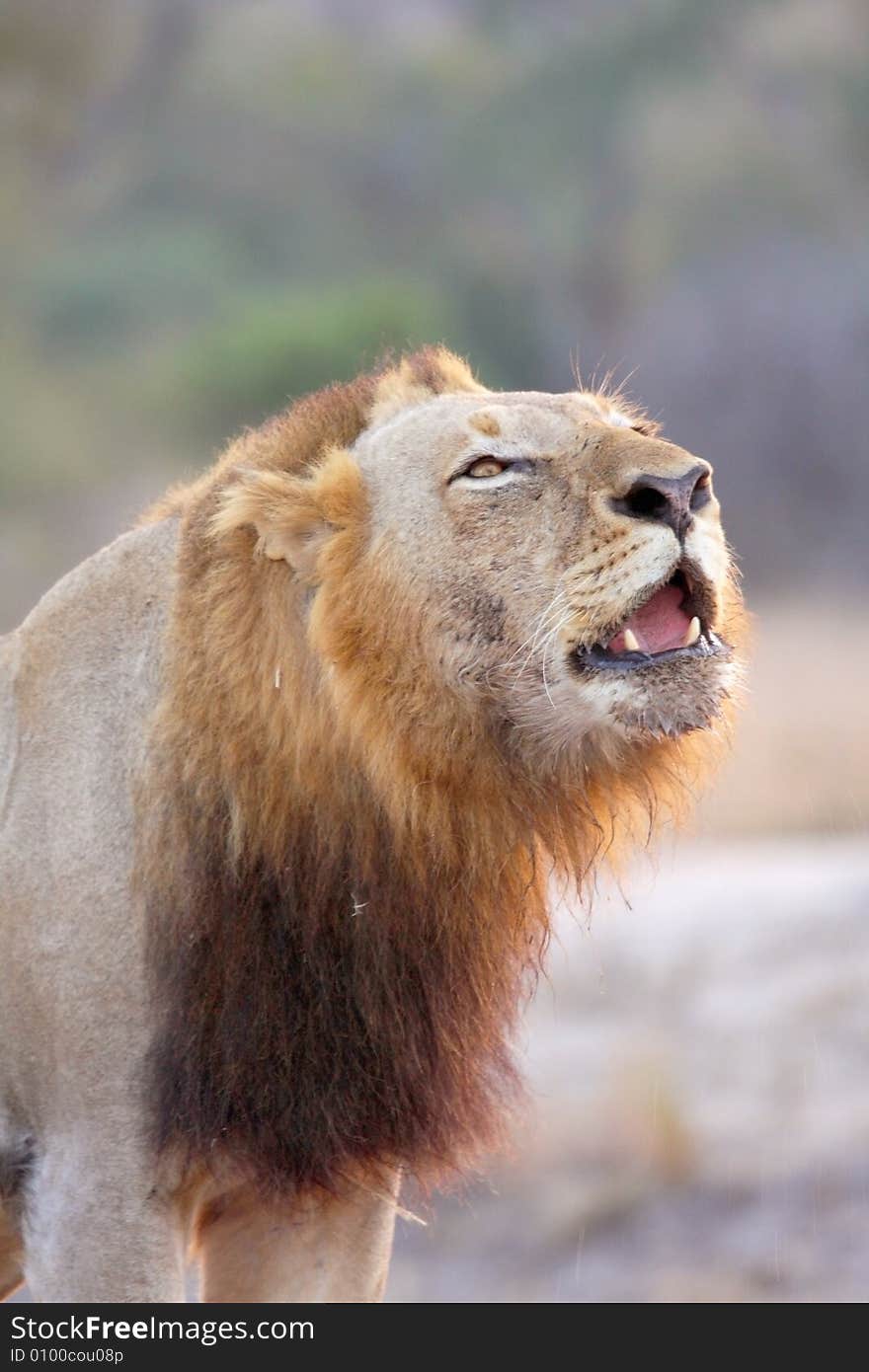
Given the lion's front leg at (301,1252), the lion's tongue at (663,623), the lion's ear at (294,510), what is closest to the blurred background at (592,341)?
the lion's front leg at (301,1252)

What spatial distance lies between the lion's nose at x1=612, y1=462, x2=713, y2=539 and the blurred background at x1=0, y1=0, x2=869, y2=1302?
0.80 metres

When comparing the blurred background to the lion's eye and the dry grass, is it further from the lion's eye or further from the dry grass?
the lion's eye

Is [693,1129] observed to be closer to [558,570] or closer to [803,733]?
[558,570]

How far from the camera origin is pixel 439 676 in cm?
344

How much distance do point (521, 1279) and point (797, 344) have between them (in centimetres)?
1607

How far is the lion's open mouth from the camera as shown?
3.32 metres

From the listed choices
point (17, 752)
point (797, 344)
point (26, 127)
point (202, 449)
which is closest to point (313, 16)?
point (26, 127)

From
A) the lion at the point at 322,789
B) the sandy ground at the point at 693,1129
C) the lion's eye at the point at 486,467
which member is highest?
the lion's eye at the point at 486,467

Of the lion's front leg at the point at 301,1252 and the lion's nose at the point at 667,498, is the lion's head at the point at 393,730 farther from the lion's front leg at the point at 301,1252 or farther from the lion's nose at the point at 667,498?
the lion's front leg at the point at 301,1252

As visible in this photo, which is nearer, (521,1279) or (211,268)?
(521,1279)

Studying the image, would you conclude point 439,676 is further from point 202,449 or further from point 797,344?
point 202,449

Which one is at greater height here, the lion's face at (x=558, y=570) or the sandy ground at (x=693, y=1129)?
the lion's face at (x=558, y=570)

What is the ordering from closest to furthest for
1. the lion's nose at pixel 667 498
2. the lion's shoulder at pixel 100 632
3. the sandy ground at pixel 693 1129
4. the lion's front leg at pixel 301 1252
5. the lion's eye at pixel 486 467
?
the lion's nose at pixel 667 498
the lion's eye at pixel 486 467
the lion's shoulder at pixel 100 632
the lion's front leg at pixel 301 1252
the sandy ground at pixel 693 1129

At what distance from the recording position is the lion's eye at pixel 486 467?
11.4 feet
